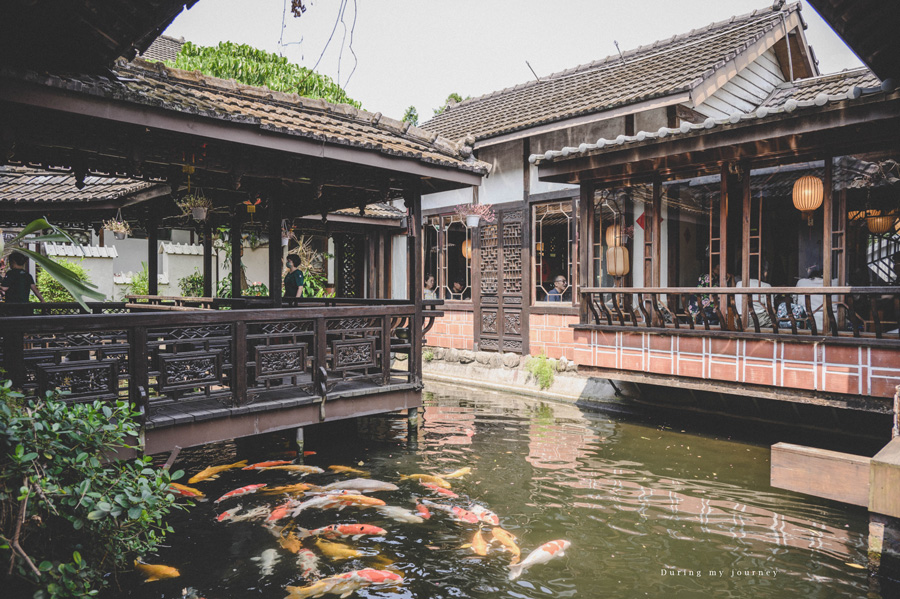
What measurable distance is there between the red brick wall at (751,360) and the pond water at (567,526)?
0.96 m

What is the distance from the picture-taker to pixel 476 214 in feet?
39.8

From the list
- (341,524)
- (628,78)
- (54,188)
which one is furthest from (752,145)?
(54,188)

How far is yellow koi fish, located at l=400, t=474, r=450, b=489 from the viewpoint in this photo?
231 inches

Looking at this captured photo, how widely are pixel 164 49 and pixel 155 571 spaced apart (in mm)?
24353

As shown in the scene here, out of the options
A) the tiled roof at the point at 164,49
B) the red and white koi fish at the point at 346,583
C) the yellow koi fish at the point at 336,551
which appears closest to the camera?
the red and white koi fish at the point at 346,583

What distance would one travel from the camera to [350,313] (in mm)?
6945

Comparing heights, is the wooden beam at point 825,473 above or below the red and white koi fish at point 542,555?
above

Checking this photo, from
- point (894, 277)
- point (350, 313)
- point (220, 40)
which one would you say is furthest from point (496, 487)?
point (220, 40)

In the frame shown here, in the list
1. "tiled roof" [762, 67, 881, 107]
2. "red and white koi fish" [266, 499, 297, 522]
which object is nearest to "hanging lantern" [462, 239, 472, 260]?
"tiled roof" [762, 67, 881, 107]

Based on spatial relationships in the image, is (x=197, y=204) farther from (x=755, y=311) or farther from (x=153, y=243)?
(x=755, y=311)

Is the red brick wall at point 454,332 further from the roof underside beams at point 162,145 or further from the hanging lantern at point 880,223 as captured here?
the hanging lantern at point 880,223

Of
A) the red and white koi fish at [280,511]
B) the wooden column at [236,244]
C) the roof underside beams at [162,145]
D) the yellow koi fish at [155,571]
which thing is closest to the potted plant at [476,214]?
the roof underside beams at [162,145]

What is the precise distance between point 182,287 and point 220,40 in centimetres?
766

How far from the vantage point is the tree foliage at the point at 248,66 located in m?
17.0
